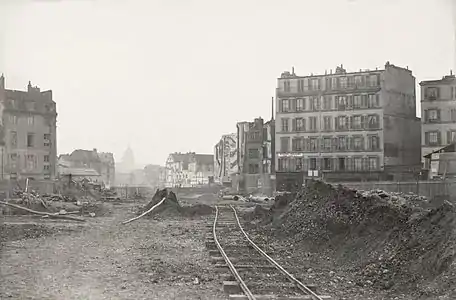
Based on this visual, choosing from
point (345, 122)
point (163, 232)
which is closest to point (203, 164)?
point (345, 122)

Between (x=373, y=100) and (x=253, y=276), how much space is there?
39.2 meters

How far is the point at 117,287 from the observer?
9.77 m

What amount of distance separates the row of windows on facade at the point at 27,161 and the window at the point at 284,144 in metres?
25.2

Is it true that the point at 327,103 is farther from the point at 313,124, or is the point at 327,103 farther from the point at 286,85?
the point at 286,85

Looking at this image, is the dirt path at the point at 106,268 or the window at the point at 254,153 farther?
the window at the point at 254,153

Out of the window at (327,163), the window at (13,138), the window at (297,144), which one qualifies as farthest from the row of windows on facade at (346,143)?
the window at (13,138)

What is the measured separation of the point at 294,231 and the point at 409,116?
3350 centimetres

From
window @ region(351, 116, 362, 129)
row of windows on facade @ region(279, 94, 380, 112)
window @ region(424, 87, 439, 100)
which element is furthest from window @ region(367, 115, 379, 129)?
window @ region(424, 87, 439, 100)

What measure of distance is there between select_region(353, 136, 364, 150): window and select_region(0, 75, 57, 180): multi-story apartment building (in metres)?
25.4

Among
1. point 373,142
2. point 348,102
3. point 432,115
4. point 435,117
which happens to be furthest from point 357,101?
point 435,117

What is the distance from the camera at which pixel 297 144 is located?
180 feet

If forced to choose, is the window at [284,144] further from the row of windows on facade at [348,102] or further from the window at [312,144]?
the row of windows on facade at [348,102]

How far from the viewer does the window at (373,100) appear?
4725 cm

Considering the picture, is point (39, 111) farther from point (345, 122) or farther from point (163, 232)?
point (345, 122)
